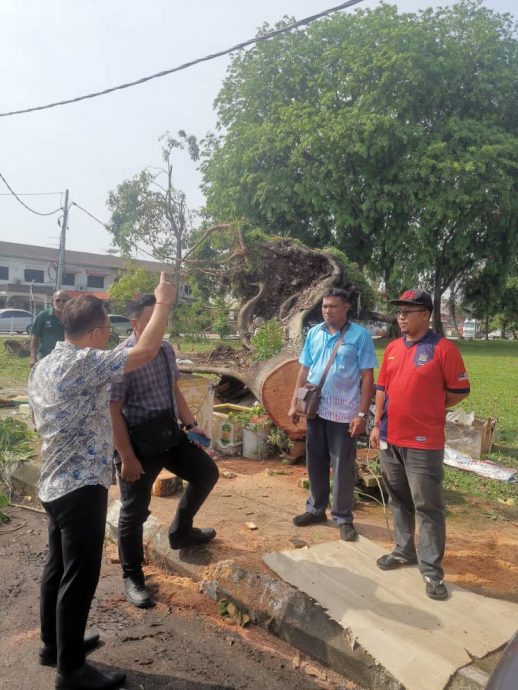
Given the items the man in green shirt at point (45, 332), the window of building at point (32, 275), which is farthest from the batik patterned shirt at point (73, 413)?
the window of building at point (32, 275)

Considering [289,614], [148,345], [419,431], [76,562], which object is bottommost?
[289,614]

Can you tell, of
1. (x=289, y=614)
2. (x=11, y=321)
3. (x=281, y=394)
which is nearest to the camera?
(x=289, y=614)

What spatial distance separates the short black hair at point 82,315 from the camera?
2596 mm

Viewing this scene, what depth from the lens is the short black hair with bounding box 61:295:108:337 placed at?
260 cm

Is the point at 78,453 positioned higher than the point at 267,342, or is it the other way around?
the point at 267,342

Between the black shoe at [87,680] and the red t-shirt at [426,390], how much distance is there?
2.01 meters

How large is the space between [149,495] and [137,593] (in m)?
0.59

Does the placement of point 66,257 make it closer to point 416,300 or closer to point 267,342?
point 267,342

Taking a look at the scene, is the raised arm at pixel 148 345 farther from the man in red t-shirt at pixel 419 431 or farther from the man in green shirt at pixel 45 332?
the man in green shirt at pixel 45 332

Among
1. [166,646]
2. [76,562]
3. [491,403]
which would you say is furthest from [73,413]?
[491,403]

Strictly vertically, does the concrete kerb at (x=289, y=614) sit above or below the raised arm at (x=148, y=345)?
below

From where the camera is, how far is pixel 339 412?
4023 millimetres

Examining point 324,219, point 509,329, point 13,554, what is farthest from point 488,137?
point 509,329

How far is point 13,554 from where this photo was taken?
4.20m
